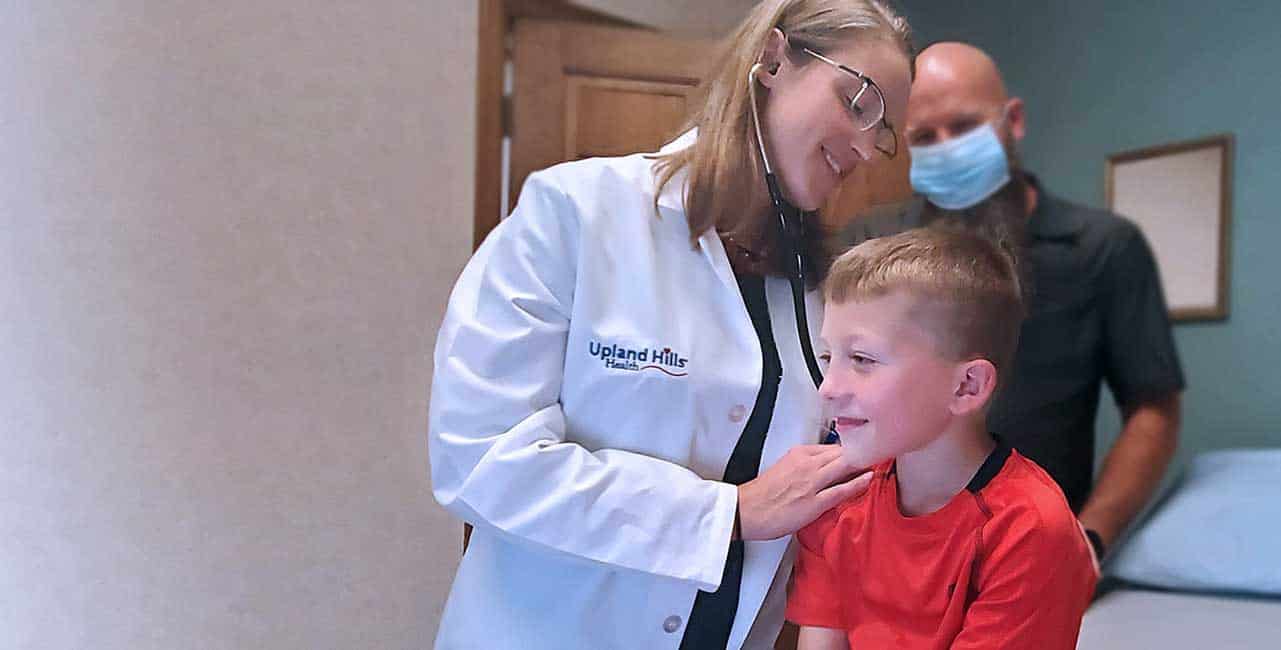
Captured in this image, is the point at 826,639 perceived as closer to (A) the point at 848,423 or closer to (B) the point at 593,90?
(A) the point at 848,423

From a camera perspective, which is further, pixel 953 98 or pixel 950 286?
pixel 953 98

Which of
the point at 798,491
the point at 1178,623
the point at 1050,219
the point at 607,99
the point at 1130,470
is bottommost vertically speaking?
the point at 1178,623

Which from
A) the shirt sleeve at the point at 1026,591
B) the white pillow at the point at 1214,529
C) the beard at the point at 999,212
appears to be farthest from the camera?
the white pillow at the point at 1214,529

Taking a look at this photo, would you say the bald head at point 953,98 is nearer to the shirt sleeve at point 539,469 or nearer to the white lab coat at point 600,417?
the white lab coat at point 600,417

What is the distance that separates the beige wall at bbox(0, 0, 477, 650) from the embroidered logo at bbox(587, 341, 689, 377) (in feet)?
1.43

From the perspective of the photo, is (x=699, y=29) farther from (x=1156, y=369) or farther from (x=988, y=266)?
(x=1156, y=369)

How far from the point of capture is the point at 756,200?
0.91 meters

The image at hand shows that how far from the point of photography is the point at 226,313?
1.18 metres

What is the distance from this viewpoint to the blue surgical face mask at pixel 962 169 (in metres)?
1.33

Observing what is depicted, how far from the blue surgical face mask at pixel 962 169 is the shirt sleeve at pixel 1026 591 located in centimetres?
63

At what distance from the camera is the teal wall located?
5.37 ft

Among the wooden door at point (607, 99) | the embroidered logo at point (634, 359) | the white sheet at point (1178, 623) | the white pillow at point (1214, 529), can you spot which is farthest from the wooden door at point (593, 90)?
the white pillow at point (1214, 529)

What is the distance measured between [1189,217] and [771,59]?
1078 millimetres

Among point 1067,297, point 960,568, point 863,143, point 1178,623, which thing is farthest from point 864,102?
point 1178,623
